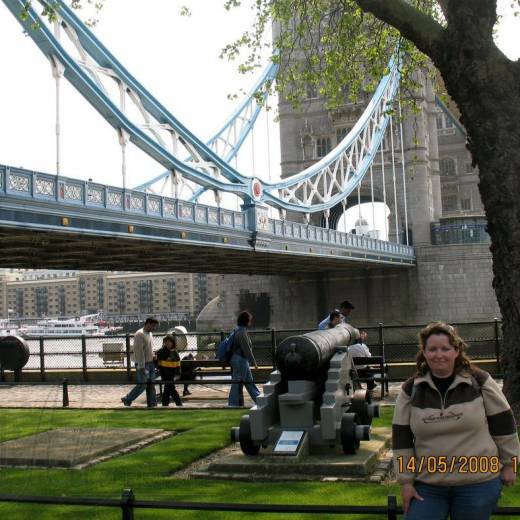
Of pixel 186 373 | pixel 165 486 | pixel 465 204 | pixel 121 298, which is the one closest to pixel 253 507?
pixel 165 486

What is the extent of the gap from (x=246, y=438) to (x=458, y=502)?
10.9 feet

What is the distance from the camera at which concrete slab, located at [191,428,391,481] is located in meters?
6.02

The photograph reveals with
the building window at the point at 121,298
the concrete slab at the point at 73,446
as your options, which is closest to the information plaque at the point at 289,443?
the concrete slab at the point at 73,446

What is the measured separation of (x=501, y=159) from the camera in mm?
7168

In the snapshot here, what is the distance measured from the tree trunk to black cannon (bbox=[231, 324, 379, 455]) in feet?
5.41

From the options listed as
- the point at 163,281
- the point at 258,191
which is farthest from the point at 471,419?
the point at 163,281

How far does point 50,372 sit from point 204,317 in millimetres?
35006

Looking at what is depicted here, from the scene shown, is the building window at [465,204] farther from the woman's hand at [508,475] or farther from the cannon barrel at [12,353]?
the woman's hand at [508,475]

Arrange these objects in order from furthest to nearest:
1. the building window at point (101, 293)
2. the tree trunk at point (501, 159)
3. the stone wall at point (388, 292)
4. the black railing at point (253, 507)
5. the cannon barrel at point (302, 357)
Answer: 1. the building window at point (101, 293)
2. the stone wall at point (388, 292)
3. the tree trunk at point (501, 159)
4. the cannon barrel at point (302, 357)
5. the black railing at point (253, 507)

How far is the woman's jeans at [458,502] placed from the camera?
320 cm

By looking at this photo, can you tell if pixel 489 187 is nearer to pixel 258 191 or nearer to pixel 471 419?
pixel 471 419

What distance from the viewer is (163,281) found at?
122 m

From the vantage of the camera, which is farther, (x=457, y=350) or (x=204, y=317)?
(x=204, y=317)
